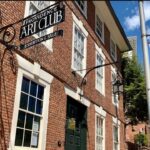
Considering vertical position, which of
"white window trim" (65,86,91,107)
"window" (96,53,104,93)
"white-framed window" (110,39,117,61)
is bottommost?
"white window trim" (65,86,91,107)

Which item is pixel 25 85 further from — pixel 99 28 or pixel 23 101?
pixel 99 28

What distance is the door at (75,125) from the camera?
9.58 m

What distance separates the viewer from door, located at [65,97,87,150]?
377 inches

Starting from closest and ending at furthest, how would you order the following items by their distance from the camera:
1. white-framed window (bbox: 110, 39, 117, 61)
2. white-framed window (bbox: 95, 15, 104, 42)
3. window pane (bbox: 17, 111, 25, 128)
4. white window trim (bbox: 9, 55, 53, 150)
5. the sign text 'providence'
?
the sign text 'providence', white window trim (bbox: 9, 55, 53, 150), window pane (bbox: 17, 111, 25, 128), white-framed window (bbox: 95, 15, 104, 42), white-framed window (bbox: 110, 39, 117, 61)

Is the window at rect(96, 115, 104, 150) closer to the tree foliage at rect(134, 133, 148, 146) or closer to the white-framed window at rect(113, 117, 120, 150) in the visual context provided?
the white-framed window at rect(113, 117, 120, 150)

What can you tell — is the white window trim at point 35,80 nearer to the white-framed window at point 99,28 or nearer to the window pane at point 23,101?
the window pane at point 23,101

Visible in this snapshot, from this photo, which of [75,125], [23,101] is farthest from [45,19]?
[75,125]

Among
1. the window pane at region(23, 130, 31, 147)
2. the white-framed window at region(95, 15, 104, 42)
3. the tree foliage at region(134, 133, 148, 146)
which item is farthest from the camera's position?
the tree foliage at region(134, 133, 148, 146)

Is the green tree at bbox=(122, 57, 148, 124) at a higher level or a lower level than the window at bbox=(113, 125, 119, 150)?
higher

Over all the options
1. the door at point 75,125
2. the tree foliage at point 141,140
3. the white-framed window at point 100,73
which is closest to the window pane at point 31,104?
the door at point 75,125

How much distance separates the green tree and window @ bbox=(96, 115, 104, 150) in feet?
24.3

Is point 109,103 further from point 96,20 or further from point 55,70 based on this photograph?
point 55,70

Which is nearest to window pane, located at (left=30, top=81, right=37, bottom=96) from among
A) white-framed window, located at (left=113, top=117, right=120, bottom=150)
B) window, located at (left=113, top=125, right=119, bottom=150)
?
white-framed window, located at (left=113, top=117, right=120, bottom=150)

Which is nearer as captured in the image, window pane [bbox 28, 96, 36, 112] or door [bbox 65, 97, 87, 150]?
window pane [bbox 28, 96, 36, 112]
